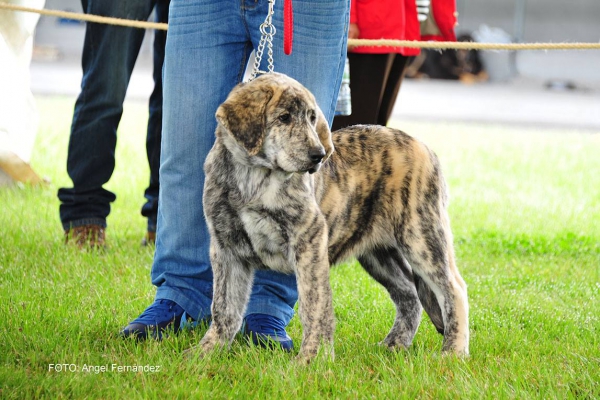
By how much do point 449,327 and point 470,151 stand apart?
22.2ft

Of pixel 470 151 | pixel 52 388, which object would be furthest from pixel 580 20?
pixel 52 388

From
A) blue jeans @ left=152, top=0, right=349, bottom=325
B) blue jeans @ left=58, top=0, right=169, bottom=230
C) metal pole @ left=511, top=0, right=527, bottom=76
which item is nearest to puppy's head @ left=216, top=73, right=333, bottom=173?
blue jeans @ left=152, top=0, right=349, bottom=325

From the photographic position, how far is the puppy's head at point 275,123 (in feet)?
9.83

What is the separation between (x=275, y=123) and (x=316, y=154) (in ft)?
0.66

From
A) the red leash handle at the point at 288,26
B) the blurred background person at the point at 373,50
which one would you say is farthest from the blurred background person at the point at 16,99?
the red leash handle at the point at 288,26

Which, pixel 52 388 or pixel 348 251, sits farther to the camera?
pixel 348 251

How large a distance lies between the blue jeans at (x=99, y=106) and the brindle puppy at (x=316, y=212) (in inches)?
77.0

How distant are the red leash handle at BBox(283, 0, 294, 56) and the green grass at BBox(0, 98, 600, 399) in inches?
47.0

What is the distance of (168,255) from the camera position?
12.0ft

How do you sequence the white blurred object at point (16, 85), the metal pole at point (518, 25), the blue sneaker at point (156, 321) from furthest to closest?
the metal pole at point (518, 25), the white blurred object at point (16, 85), the blue sneaker at point (156, 321)

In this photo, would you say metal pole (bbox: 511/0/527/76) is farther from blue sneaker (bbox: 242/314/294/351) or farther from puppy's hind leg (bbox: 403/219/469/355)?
blue sneaker (bbox: 242/314/294/351)

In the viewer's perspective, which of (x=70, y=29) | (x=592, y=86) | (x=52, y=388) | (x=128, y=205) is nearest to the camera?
(x=52, y=388)

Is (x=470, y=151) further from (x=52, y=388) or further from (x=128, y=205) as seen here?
(x=52, y=388)

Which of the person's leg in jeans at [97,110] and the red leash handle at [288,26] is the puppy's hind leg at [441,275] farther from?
the person's leg in jeans at [97,110]
